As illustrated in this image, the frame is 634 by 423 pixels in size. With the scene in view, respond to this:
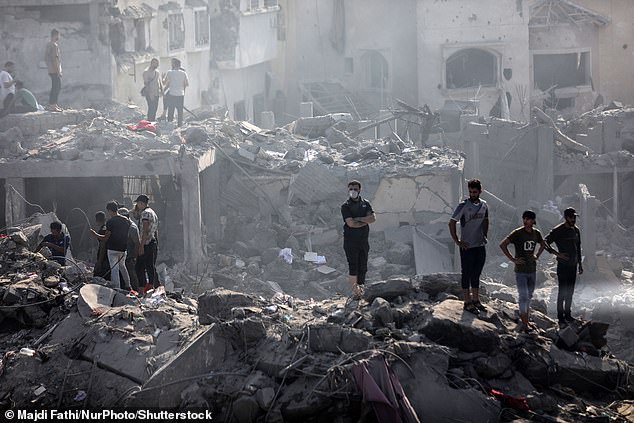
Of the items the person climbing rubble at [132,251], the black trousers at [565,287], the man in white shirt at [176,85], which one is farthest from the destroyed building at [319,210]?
the person climbing rubble at [132,251]

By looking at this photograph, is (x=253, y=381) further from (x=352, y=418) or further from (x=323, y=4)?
(x=323, y=4)

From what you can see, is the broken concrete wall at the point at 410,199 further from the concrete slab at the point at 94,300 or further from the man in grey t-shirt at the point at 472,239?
the man in grey t-shirt at the point at 472,239

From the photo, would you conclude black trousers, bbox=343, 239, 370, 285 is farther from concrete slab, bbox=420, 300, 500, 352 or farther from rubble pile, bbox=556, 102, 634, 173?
rubble pile, bbox=556, 102, 634, 173

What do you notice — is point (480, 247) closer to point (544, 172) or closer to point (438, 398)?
point (438, 398)

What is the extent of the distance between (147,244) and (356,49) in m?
26.9

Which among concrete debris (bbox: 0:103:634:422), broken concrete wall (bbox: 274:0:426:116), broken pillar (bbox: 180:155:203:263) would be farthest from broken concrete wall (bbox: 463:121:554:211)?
broken concrete wall (bbox: 274:0:426:116)

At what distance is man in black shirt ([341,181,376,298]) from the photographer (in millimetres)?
11461

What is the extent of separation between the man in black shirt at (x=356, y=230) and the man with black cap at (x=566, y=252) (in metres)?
2.09

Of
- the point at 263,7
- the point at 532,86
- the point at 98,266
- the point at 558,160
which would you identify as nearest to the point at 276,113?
the point at 263,7

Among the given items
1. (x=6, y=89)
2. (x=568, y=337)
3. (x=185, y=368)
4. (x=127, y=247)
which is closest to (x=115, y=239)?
(x=127, y=247)

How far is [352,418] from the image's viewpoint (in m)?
8.96

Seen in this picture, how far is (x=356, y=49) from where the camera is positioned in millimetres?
38375

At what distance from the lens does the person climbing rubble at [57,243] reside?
13.1 metres

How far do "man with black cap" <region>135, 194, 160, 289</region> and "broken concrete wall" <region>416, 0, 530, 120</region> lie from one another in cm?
2365
